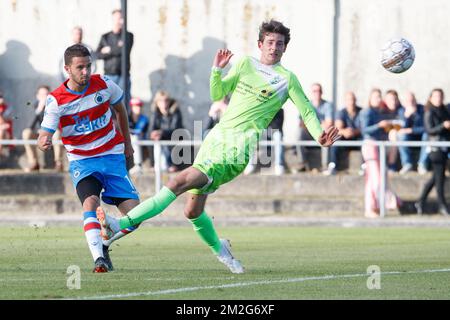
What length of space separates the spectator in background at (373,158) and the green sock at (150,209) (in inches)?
437

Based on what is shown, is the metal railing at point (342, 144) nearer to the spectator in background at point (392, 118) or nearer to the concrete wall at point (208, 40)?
the spectator in background at point (392, 118)

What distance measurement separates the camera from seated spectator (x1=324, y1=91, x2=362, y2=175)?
2314cm

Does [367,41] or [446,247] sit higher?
[367,41]

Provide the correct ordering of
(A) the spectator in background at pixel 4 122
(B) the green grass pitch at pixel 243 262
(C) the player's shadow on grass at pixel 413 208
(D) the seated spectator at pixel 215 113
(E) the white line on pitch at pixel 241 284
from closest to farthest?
(E) the white line on pitch at pixel 241 284, (B) the green grass pitch at pixel 243 262, (C) the player's shadow on grass at pixel 413 208, (D) the seated spectator at pixel 215 113, (A) the spectator in background at pixel 4 122

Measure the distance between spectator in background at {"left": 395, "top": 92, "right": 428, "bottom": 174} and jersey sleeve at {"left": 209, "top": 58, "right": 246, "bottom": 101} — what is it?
11322mm

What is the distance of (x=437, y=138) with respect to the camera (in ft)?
74.0

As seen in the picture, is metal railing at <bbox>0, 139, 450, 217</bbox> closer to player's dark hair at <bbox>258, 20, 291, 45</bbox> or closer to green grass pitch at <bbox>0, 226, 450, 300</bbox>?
green grass pitch at <bbox>0, 226, 450, 300</bbox>

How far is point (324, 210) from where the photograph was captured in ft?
74.1

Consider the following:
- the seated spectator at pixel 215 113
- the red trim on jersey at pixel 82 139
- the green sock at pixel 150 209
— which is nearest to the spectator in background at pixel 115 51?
the seated spectator at pixel 215 113

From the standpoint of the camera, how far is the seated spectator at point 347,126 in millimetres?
23141
